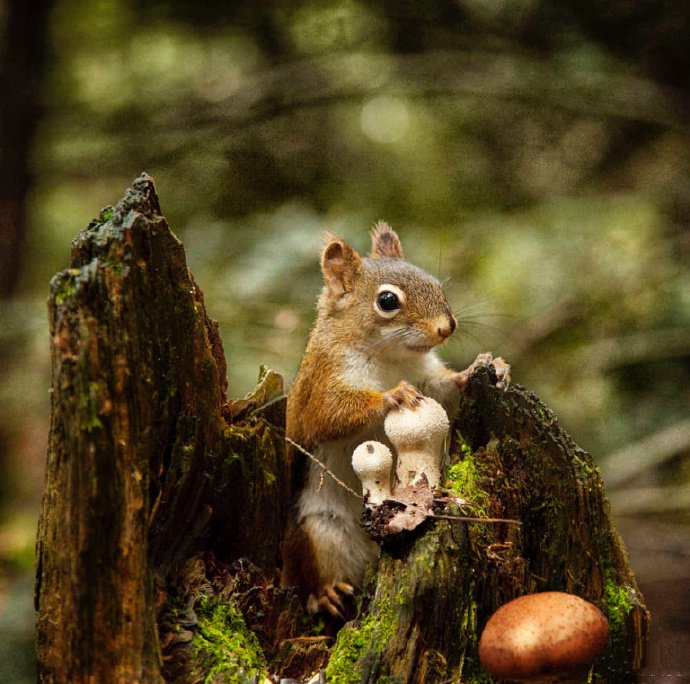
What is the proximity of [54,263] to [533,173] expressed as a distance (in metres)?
4.02

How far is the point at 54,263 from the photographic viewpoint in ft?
23.1

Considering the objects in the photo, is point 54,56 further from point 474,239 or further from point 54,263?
point 474,239

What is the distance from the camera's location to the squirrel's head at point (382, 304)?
3.15m

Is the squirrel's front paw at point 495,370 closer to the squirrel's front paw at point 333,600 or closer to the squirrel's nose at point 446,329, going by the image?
the squirrel's nose at point 446,329

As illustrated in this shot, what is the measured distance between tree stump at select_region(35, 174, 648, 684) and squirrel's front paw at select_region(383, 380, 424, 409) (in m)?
0.23

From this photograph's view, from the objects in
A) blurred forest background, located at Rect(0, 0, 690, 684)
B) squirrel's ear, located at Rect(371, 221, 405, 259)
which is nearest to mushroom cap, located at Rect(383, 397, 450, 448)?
squirrel's ear, located at Rect(371, 221, 405, 259)

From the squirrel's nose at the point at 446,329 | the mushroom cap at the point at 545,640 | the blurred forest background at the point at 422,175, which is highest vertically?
the blurred forest background at the point at 422,175

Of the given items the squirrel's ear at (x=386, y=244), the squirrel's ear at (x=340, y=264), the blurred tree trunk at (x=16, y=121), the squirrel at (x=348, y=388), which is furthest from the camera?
the blurred tree trunk at (x=16, y=121)

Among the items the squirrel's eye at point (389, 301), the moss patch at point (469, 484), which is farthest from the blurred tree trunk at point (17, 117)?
the moss patch at point (469, 484)

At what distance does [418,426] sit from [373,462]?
185 mm

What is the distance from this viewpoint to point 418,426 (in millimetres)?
2645

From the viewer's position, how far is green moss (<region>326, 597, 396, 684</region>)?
2346mm

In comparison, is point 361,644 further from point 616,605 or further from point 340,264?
point 340,264

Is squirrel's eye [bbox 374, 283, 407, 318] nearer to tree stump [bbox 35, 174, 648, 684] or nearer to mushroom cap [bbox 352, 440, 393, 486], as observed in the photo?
tree stump [bbox 35, 174, 648, 684]
